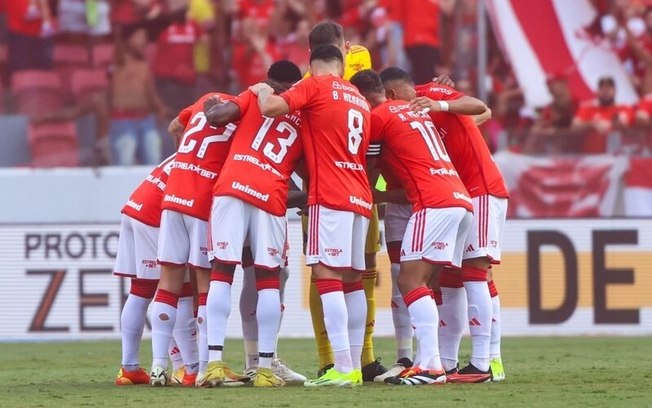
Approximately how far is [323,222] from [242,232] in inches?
22.9

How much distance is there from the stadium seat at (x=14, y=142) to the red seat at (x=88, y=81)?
2.48ft

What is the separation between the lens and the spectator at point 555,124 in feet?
57.5

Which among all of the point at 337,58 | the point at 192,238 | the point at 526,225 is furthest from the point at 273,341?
the point at 526,225

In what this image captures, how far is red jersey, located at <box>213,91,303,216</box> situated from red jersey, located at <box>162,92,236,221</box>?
0.25 m

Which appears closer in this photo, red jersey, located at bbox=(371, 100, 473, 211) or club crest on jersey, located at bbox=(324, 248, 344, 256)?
club crest on jersey, located at bbox=(324, 248, 344, 256)

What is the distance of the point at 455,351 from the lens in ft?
34.9

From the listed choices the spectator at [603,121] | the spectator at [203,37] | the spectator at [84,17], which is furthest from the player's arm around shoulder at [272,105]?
the spectator at [84,17]

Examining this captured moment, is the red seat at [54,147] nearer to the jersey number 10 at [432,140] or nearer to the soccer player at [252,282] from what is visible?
the soccer player at [252,282]

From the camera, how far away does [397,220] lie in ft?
36.4

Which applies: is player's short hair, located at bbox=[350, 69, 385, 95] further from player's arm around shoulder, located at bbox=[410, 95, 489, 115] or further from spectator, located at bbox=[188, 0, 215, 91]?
spectator, located at bbox=[188, 0, 215, 91]

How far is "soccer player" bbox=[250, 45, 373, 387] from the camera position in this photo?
978 cm

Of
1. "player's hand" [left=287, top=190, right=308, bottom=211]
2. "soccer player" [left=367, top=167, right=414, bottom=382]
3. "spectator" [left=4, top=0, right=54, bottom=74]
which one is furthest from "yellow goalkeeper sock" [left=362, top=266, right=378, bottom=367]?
"spectator" [left=4, top=0, right=54, bottom=74]

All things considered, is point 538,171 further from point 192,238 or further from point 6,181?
point 192,238

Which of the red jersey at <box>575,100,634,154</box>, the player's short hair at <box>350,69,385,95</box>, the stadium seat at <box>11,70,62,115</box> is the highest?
the stadium seat at <box>11,70,62,115</box>
